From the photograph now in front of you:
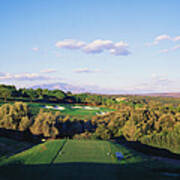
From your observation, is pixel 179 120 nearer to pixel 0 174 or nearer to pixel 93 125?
pixel 93 125

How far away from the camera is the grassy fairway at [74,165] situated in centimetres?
2212

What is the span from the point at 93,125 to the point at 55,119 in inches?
484

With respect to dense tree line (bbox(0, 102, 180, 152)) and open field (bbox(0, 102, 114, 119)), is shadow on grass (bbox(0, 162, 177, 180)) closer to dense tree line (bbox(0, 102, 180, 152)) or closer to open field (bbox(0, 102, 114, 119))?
dense tree line (bbox(0, 102, 180, 152))

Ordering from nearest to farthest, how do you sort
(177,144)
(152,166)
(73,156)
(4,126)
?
(152,166)
(73,156)
(177,144)
(4,126)

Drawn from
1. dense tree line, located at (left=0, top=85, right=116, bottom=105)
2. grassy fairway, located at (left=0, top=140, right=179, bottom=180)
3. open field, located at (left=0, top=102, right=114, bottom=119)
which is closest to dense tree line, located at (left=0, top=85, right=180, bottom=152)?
open field, located at (left=0, top=102, right=114, bottom=119)

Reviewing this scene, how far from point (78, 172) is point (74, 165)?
2360 mm

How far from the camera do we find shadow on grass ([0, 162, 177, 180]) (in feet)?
70.9

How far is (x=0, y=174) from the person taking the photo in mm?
22250

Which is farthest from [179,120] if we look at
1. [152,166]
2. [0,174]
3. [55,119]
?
[0,174]

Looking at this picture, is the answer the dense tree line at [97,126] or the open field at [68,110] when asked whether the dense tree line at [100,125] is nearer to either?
the dense tree line at [97,126]

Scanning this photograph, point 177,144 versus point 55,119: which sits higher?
point 55,119

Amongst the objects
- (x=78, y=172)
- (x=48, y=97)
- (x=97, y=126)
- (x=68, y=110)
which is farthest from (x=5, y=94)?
(x=78, y=172)

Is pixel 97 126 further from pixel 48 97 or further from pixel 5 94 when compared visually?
pixel 48 97

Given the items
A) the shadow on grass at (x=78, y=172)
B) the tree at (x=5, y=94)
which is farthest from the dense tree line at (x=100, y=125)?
the tree at (x=5, y=94)
